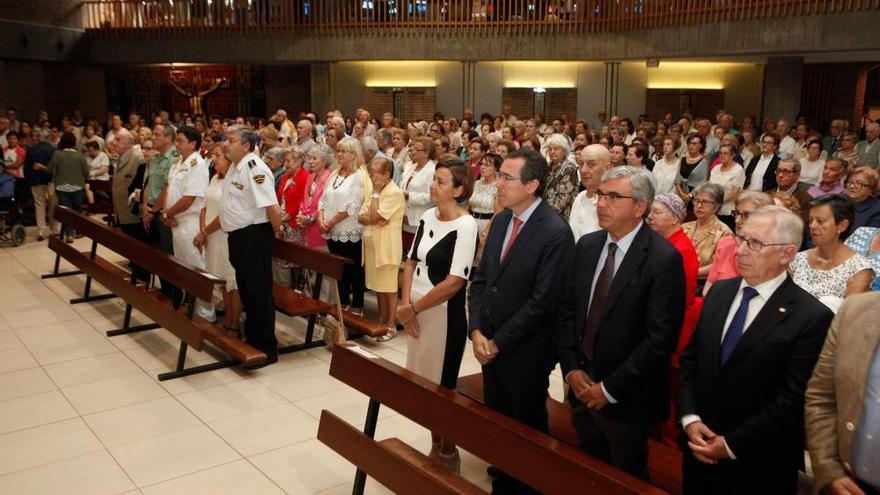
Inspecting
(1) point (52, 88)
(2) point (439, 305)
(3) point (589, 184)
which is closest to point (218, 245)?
(2) point (439, 305)

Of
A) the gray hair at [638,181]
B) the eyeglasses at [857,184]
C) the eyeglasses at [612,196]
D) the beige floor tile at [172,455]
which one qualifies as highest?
the gray hair at [638,181]

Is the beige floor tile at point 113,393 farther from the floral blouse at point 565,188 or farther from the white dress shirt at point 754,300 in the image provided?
the white dress shirt at point 754,300

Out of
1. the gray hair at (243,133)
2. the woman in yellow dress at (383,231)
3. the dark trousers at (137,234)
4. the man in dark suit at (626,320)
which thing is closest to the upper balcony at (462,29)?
the woman in yellow dress at (383,231)

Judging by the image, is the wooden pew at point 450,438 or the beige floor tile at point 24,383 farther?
the beige floor tile at point 24,383

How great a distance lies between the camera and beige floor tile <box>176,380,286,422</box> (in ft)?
15.4

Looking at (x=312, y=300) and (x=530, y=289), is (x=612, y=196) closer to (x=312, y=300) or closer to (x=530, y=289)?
(x=530, y=289)

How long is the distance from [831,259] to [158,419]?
160 inches

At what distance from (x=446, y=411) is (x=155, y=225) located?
5.47m

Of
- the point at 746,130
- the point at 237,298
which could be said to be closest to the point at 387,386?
the point at 237,298

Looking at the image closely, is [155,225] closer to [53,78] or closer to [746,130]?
[746,130]

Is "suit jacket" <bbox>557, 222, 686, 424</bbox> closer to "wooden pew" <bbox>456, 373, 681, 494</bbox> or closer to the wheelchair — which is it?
"wooden pew" <bbox>456, 373, 681, 494</bbox>

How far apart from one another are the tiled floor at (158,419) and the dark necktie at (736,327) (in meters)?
1.73

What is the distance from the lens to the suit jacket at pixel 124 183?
7.37m

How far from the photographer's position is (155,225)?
7.49 meters
